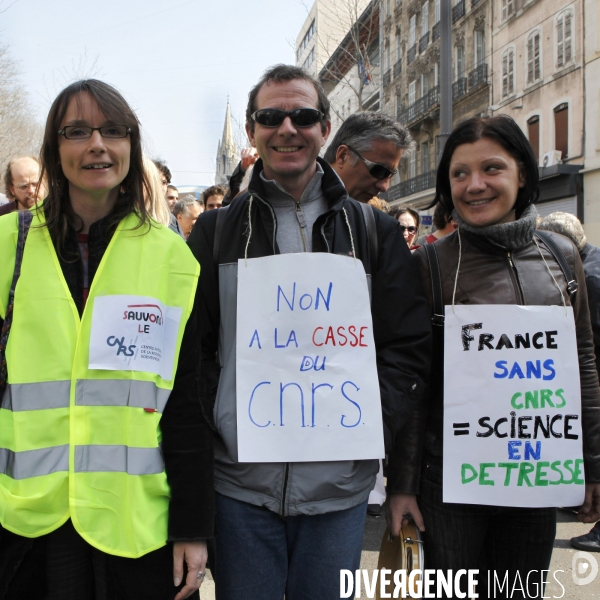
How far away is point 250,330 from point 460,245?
854 millimetres

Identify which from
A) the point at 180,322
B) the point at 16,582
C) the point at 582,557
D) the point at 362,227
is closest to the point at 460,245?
the point at 362,227

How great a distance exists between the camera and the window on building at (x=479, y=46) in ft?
75.2

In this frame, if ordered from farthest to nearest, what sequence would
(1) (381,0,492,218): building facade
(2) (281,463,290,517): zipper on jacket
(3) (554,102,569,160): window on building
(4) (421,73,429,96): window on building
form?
1. (4) (421,73,429,96): window on building
2. (1) (381,0,492,218): building facade
3. (3) (554,102,569,160): window on building
4. (2) (281,463,290,517): zipper on jacket

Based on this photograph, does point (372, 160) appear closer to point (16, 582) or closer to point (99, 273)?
point (99, 273)

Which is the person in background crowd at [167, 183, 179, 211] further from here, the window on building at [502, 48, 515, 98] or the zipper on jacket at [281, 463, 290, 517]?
the window on building at [502, 48, 515, 98]

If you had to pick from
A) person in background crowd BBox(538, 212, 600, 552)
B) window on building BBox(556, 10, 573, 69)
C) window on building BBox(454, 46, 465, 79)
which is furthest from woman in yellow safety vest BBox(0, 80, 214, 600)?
window on building BBox(454, 46, 465, 79)

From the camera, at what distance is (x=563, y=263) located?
7.13ft

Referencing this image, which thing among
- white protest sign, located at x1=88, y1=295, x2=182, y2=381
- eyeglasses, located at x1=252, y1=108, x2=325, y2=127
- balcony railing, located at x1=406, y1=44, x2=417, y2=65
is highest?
balcony railing, located at x1=406, y1=44, x2=417, y2=65

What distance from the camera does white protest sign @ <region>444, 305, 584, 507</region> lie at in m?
2.03

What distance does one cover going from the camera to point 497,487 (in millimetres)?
2027

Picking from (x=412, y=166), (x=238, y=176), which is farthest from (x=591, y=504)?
(x=412, y=166)

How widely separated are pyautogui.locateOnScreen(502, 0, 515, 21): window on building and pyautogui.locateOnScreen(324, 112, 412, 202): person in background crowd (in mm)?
20818

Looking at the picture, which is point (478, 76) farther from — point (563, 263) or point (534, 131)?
point (563, 263)

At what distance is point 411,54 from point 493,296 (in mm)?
30026
